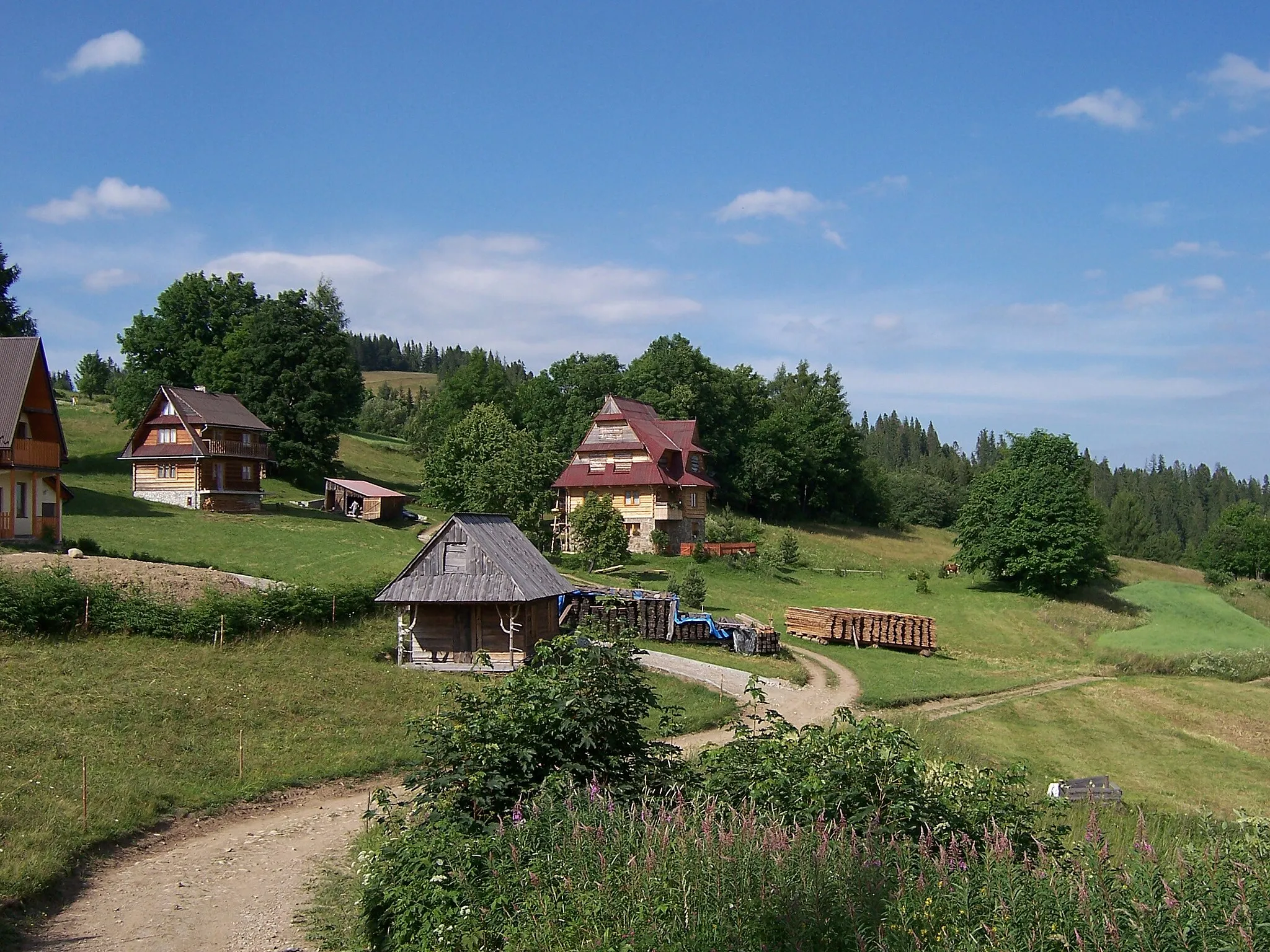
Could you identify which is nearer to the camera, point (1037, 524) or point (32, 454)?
point (32, 454)

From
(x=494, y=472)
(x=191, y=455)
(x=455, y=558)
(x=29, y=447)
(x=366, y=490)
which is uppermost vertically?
(x=191, y=455)

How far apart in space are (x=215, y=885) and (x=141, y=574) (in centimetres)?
2062

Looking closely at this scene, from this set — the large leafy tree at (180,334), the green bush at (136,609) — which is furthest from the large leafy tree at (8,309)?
the green bush at (136,609)

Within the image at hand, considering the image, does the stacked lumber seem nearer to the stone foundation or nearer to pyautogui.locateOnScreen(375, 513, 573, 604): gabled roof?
pyautogui.locateOnScreen(375, 513, 573, 604): gabled roof

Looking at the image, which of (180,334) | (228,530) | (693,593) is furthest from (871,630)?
(180,334)

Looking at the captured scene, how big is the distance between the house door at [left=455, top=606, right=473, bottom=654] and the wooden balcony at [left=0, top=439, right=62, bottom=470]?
2171cm

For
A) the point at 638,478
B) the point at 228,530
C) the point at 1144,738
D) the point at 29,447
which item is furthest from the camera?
the point at 638,478

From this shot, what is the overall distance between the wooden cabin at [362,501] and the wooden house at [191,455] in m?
5.18

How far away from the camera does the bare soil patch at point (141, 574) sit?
3083 cm

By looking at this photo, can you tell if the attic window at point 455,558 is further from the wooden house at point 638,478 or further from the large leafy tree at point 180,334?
the large leafy tree at point 180,334

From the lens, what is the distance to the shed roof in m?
64.2

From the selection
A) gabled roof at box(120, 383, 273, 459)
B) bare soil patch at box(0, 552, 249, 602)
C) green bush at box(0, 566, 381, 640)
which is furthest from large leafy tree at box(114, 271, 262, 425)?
green bush at box(0, 566, 381, 640)

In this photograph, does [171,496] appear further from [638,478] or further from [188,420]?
[638,478]

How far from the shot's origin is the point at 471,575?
31641 mm
